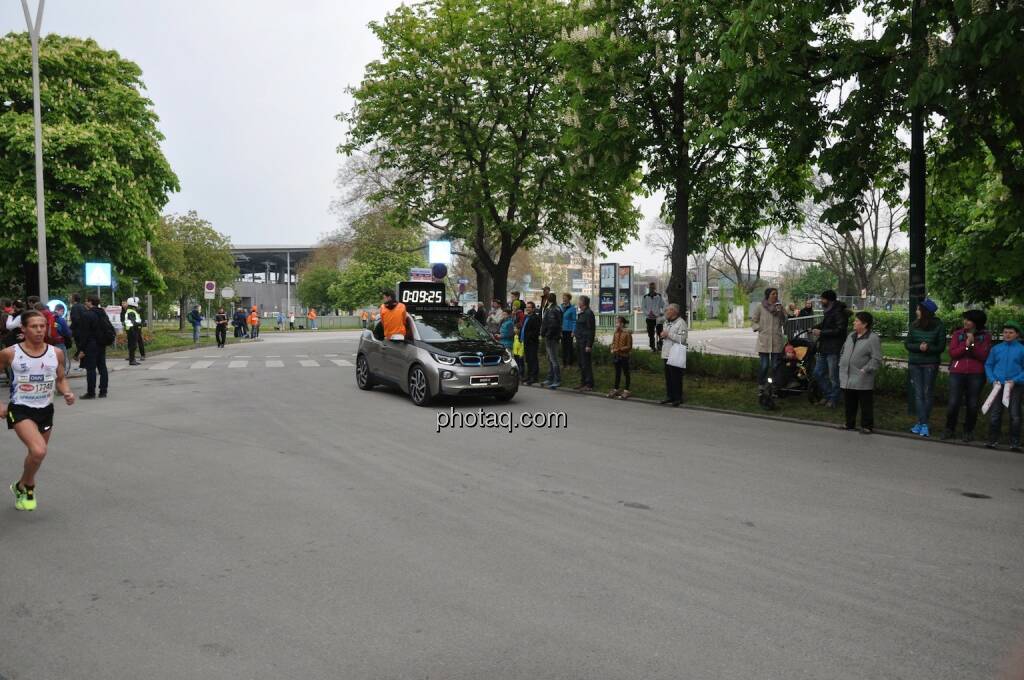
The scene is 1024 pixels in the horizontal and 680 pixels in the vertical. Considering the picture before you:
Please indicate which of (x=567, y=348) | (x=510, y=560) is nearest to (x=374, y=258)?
(x=567, y=348)

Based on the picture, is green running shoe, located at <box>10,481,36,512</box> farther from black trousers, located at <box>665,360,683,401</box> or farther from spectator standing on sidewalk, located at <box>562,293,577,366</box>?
spectator standing on sidewalk, located at <box>562,293,577,366</box>

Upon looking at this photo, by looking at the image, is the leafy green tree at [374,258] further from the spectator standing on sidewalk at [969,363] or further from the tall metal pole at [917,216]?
the spectator standing on sidewalk at [969,363]

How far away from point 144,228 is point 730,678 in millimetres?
30319

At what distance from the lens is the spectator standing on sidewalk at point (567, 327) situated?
18.1m

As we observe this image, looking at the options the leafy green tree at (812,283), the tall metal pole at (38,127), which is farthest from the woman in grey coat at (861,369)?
the leafy green tree at (812,283)

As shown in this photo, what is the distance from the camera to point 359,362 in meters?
16.0

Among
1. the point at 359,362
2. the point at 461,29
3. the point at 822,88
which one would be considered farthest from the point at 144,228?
the point at 822,88

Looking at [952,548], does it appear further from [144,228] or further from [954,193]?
[144,228]

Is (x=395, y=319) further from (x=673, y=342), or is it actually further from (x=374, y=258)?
(x=374, y=258)

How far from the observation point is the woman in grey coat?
424 inches

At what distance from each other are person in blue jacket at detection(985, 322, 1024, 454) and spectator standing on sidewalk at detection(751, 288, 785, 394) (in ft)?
12.4

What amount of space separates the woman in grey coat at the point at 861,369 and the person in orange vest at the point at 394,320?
24.3 ft

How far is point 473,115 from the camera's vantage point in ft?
74.6

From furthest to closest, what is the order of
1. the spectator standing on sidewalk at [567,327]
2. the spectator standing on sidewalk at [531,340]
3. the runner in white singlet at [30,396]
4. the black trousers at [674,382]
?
the spectator standing on sidewalk at [567,327], the spectator standing on sidewalk at [531,340], the black trousers at [674,382], the runner in white singlet at [30,396]
